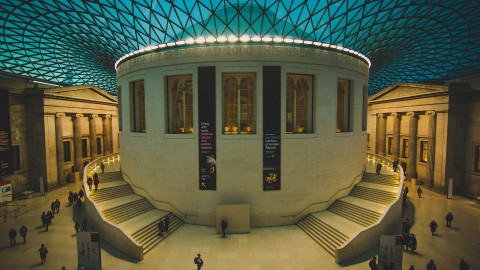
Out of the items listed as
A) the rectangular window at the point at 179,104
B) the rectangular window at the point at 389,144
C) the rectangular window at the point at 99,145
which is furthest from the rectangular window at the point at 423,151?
the rectangular window at the point at 99,145

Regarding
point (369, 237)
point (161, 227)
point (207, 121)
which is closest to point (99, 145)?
point (161, 227)

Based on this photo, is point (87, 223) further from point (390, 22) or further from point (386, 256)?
point (390, 22)

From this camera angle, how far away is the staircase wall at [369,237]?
13.2m

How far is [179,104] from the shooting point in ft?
62.5

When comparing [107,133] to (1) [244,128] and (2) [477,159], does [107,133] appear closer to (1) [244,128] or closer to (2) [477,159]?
(1) [244,128]

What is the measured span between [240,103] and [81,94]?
25772 millimetres

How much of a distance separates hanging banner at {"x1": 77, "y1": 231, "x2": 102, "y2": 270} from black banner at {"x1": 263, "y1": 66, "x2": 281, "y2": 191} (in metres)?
11.2

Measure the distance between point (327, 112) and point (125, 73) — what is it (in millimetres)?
18263

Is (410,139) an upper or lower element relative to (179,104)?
lower

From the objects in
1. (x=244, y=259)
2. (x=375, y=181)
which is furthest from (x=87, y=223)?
(x=375, y=181)

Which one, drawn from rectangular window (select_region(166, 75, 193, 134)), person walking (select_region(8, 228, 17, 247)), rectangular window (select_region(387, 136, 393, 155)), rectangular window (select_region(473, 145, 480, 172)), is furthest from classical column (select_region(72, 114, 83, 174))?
rectangular window (select_region(473, 145, 480, 172))

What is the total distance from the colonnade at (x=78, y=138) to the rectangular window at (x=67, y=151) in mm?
522

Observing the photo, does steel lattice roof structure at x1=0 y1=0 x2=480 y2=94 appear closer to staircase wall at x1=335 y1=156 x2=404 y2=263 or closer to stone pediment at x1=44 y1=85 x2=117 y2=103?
stone pediment at x1=44 y1=85 x2=117 y2=103

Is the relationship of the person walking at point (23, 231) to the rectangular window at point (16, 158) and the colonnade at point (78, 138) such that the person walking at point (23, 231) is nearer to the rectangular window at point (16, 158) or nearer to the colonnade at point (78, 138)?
the rectangular window at point (16, 158)
